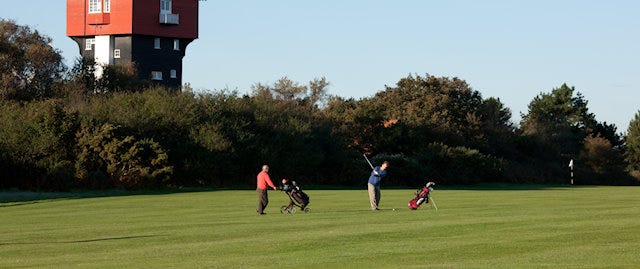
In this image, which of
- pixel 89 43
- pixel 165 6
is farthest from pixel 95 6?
pixel 165 6

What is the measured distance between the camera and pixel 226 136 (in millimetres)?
72688

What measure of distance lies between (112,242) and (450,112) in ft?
259

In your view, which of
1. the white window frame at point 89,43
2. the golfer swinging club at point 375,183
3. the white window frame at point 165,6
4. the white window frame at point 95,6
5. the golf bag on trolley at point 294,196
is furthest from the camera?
the white window frame at point 89,43

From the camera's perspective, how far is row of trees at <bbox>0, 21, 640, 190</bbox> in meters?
65.0

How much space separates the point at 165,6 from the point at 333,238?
2998 inches

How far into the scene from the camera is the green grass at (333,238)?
830 inches

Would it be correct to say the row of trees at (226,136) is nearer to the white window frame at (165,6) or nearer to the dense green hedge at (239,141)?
the dense green hedge at (239,141)

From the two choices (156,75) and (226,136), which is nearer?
(226,136)

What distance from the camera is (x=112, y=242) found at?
26375 millimetres

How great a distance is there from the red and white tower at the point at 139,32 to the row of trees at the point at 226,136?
8603mm

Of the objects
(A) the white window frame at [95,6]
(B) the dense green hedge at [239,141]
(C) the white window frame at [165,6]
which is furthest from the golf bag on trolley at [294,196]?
(A) the white window frame at [95,6]

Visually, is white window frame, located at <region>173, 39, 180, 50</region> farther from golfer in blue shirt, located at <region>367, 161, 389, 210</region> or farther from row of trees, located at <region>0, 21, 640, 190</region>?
golfer in blue shirt, located at <region>367, 161, 389, 210</region>

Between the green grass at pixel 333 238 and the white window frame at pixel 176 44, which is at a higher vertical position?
the white window frame at pixel 176 44

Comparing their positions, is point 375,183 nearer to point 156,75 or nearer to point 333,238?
point 333,238
